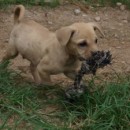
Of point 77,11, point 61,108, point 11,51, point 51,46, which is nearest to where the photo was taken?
point 61,108

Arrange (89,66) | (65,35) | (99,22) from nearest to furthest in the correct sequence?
(89,66)
(65,35)
(99,22)

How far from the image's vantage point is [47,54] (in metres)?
5.62

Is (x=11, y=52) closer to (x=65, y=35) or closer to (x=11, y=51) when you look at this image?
(x=11, y=51)

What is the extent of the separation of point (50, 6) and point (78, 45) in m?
3.39

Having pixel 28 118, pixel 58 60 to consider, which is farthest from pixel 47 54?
pixel 28 118

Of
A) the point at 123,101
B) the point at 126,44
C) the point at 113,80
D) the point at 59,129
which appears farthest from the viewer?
the point at 126,44

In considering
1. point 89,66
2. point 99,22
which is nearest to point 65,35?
point 89,66

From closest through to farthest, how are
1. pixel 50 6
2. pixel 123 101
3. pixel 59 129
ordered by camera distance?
1. pixel 59 129
2. pixel 123 101
3. pixel 50 6

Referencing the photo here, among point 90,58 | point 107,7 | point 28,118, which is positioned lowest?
point 107,7

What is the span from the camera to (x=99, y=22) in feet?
26.9

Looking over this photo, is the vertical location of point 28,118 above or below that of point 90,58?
below

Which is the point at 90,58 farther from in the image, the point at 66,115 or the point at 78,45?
the point at 66,115

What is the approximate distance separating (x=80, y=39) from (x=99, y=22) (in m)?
3.11

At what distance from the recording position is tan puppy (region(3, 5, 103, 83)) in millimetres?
5168
